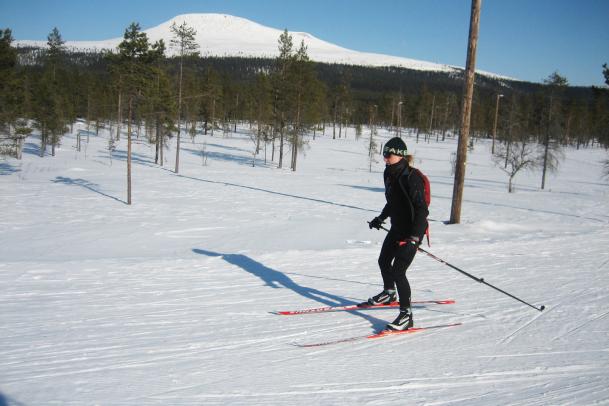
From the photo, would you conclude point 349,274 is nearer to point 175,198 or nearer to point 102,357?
point 102,357

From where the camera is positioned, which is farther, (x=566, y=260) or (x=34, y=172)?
(x=34, y=172)

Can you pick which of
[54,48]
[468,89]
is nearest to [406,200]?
[468,89]

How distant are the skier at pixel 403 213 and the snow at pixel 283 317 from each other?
1.85 feet

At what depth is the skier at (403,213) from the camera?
4512 millimetres

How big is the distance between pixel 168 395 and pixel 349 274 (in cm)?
453

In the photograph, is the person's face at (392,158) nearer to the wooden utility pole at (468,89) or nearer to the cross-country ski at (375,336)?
the cross-country ski at (375,336)

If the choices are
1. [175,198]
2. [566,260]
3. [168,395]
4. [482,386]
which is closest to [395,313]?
[482,386]

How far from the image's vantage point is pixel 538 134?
34000 millimetres

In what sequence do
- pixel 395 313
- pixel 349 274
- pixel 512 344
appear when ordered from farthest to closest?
pixel 349 274
pixel 395 313
pixel 512 344

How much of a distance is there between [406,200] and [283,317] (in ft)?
7.08

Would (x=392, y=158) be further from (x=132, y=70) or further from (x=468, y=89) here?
(x=132, y=70)

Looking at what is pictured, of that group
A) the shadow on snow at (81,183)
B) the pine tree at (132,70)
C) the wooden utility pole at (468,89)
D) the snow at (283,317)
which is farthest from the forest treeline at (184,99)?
the wooden utility pole at (468,89)

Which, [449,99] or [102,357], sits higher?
[449,99]

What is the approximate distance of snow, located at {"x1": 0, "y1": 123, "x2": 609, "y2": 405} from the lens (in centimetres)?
363
